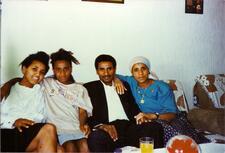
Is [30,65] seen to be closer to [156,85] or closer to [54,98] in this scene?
[54,98]

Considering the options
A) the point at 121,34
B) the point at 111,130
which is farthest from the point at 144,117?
the point at 121,34

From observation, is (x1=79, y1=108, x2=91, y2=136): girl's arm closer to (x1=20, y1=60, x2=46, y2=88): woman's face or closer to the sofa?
(x1=20, y1=60, x2=46, y2=88): woman's face

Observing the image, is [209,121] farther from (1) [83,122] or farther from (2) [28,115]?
(2) [28,115]

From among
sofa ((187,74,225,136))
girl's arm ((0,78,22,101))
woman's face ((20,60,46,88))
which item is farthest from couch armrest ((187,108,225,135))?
girl's arm ((0,78,22,101))

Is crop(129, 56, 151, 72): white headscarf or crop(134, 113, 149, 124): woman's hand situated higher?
crop(129, 56, 151, 72): white headscarf

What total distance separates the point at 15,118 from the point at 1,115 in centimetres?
9

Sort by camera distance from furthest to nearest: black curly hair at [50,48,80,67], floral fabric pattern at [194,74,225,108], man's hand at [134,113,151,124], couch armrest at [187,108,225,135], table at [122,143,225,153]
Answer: floral fabric pattern at [194,74,225,108] < couch armrest at [187,108,225,135] < man's hand at [134,113,151,124] < black curly hair at [50,48,80,67] < table at [122,143,225,153]

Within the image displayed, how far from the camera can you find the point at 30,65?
7.38 feet

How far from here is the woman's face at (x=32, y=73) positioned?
7.39 ft

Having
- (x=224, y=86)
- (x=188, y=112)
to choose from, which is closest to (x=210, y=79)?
(x=224, y=86)

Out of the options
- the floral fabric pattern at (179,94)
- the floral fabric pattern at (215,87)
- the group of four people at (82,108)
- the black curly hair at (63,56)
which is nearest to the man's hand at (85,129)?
the group of four people at (82,108)

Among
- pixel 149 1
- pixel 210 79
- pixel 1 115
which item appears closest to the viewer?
pixel 1 115

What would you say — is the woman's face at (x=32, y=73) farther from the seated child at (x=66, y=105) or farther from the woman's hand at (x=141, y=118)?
the woman's hand at (x=141, y=118)

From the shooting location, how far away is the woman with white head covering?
96.7 inches
